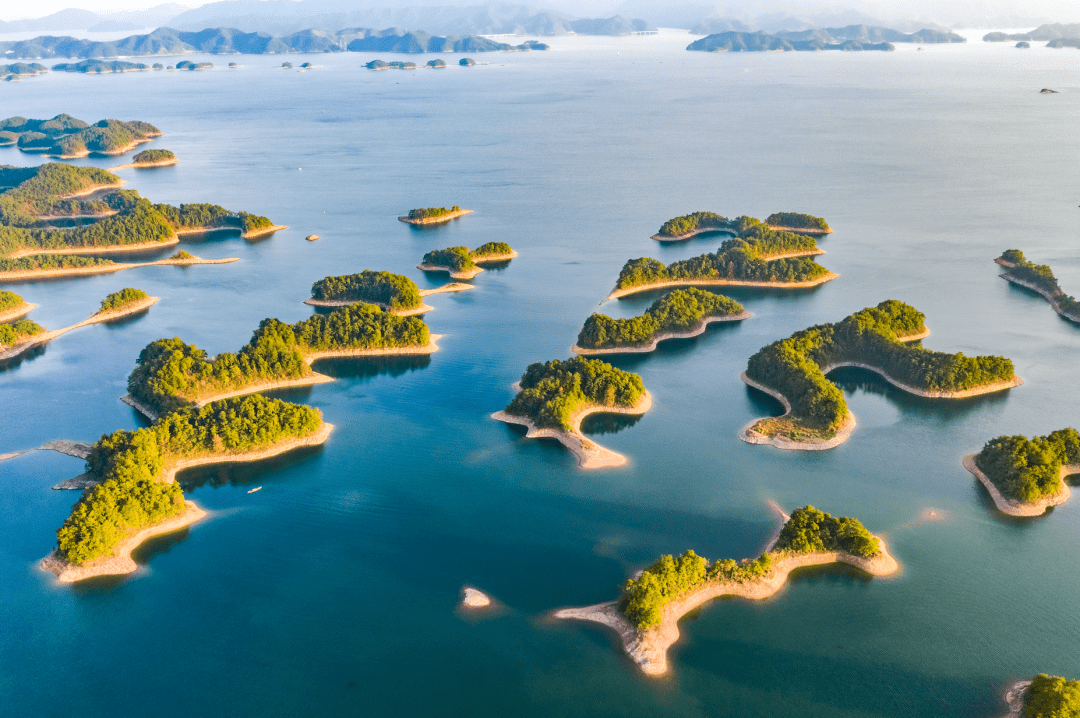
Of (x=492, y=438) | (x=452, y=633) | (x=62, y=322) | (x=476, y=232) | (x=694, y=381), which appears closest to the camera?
(x=452, y=633)

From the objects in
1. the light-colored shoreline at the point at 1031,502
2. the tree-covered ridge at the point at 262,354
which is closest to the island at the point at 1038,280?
the light-colored shoreline at the point at 1031,502

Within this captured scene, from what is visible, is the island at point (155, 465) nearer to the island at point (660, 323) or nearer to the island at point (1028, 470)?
the island at point (660, 323)

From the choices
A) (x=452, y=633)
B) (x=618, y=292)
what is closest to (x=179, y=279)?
(x=618, y=292)

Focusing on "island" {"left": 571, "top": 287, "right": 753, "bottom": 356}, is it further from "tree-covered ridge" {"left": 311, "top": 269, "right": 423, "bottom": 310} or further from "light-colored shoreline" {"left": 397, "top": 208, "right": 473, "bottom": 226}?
"light-colored shoreline" {"left": 397, "top": 208, "right": 473, "bottom": 226}

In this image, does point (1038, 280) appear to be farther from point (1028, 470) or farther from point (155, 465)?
point (155, 465)

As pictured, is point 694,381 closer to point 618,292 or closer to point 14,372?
point 618,292

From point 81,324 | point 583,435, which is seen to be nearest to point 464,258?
point 81,324
